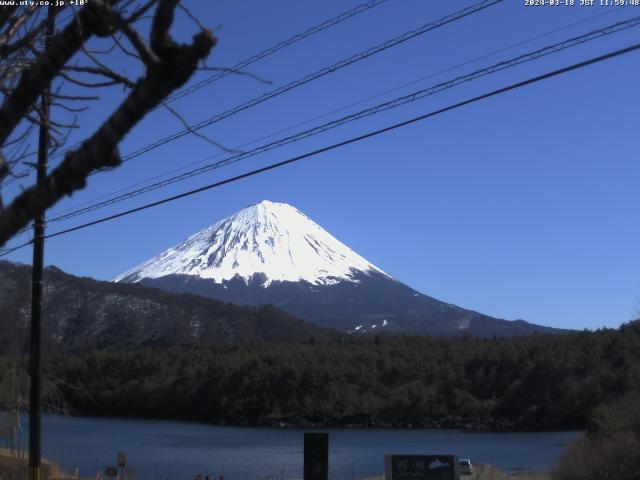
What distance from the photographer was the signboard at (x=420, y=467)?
18047 mm

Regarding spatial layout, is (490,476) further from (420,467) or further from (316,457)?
(316,457)

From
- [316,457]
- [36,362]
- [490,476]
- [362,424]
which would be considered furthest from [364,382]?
[316,457]

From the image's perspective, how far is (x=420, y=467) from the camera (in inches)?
722

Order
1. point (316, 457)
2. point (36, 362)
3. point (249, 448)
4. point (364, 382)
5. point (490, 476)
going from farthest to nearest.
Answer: point (364, 382)
point (249, 448)
point (490, 476)
point (36, 362)
point (316, 457)

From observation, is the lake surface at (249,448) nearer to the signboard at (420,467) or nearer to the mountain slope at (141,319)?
the signboard at (420,467)

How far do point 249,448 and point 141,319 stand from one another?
10117cm

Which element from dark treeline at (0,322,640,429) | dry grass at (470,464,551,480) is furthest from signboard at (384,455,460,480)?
dark treeline at (0,322,640,429)

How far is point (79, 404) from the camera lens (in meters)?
93.1

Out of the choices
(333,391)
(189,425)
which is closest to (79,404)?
(189,425)

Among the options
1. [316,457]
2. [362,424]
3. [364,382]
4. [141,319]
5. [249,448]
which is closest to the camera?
[316,457]

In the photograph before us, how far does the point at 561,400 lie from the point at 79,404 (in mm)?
46024

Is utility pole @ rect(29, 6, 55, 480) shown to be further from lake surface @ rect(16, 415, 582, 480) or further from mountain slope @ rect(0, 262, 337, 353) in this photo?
mountain slope @ rect(0, 262, 337, 353)

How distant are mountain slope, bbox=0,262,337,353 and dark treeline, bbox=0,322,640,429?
3745 cm

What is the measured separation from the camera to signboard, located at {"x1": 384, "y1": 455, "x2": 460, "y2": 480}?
1805cm
